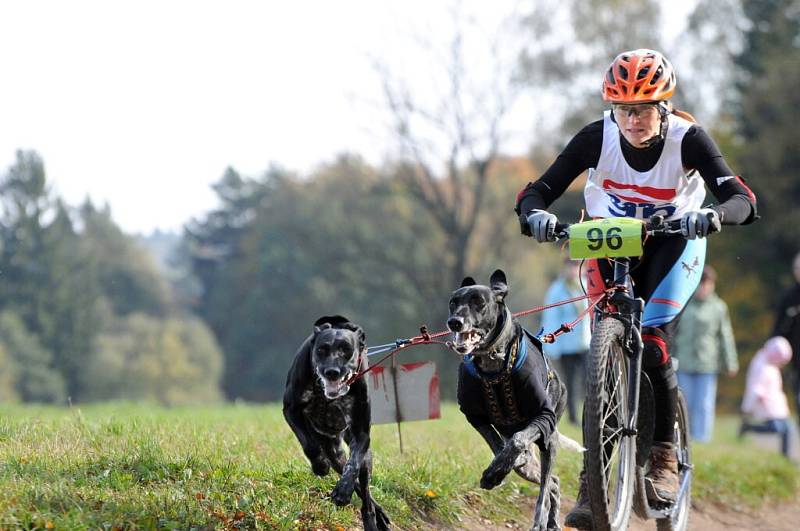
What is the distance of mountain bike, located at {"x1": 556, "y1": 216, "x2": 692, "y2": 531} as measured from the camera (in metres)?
5.71

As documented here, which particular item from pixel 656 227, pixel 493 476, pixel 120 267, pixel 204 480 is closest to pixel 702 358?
pixel 656 227

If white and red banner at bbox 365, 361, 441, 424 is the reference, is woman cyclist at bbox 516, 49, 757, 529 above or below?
above

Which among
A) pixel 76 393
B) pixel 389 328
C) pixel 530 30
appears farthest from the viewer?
pixel 76 393

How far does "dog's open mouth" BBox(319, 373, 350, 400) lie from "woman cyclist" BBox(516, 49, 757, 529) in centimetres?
117

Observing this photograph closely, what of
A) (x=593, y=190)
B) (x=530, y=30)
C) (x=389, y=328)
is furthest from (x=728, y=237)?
(x=593, y=190)

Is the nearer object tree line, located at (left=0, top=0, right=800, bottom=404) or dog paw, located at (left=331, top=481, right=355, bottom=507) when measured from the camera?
dog paw, located at (left=331, top=481, right=355, bottom=507)

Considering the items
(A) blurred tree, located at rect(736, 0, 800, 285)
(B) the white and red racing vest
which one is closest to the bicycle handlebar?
(B) the white and red racing vest

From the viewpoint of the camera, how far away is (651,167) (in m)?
6.32

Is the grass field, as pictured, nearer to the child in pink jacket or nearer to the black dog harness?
the black dog harness

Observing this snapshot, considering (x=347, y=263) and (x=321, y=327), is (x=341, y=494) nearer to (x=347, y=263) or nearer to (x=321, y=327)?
(x=321, y=327)

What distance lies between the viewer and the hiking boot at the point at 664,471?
21.7 ft

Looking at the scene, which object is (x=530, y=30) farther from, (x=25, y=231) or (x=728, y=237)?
(x=25, y=231)

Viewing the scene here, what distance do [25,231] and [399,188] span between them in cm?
3089

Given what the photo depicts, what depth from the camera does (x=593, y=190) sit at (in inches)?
258
